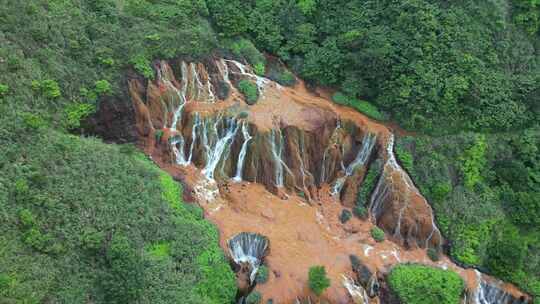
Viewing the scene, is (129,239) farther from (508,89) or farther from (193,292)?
(508,89)

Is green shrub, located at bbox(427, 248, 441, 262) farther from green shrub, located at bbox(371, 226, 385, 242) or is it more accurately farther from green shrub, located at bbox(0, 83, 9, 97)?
green shrub, located at bbox(0, 83, 9, 97)

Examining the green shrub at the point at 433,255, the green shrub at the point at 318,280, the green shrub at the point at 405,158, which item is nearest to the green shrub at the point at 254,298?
the green shrub at the point at 318,280

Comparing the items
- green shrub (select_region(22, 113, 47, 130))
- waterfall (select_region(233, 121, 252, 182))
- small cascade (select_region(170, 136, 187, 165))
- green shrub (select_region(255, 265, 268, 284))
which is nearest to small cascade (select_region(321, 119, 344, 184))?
waterfall (select_region(233, 121, 252, 182))

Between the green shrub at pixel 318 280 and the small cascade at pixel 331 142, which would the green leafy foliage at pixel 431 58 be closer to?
the small cascade at pixel 331 142

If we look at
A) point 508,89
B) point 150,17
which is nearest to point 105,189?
point 150,17

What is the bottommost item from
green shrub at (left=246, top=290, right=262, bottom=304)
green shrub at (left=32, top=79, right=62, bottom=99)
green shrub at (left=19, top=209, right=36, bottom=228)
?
green shrub at (left=246, top=290, right=262, bottom=304)

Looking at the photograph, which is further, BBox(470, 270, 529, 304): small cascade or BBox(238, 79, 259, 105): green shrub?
BBox(238, 79, 259, 105): green shrub
